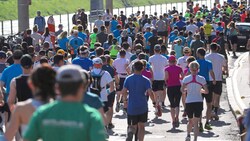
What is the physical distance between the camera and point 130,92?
50.5 ft

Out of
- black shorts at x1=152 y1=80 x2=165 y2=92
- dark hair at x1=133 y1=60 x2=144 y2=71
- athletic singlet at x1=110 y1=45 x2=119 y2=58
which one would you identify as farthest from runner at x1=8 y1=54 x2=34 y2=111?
athletic singlet at x1=110 y1=45 x2=119 y2=58

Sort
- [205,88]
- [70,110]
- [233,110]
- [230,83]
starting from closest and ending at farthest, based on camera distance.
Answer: [70,110] → [205,88] → [233,110] → [230,83]

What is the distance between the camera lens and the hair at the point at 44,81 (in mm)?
7602

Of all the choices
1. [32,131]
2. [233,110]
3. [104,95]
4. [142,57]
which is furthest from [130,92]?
[32,131]

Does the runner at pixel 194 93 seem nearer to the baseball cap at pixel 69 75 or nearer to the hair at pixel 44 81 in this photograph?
the hair at pixel 44 81

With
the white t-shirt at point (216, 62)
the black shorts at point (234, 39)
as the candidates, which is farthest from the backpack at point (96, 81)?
the black shorts at point (234, 39)

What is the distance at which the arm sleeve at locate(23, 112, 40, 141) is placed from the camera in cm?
688

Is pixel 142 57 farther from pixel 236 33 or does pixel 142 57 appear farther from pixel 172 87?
pixel 236 33

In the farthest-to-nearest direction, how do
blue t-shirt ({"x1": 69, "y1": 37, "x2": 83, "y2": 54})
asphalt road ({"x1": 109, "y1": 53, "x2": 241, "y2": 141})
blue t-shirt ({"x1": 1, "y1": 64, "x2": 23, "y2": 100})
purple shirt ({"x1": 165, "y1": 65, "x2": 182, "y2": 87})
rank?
blue t-shirt ({"x1": 69, "y1": 37, "x2": 83, "y2": 54}) < purple shirt ({"x1": 165, "y1": 65, "x2": 182, "y2": 87}) < asphalt road ({"x1": 109, "y1": 53, "x2": 241, "y2": 141}) < blue t-shirt ({"x1": 1, "y1": 64, "x2": 23, "y2": 100})

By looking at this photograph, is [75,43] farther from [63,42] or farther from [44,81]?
[44,81]

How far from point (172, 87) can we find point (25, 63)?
724cm

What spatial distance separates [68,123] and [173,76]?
40.5 feet

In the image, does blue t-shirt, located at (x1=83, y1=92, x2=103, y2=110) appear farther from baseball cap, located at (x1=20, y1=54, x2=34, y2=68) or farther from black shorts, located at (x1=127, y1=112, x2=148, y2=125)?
black shorts, located at (x1=127, y1=112, x2=148, y2=125)

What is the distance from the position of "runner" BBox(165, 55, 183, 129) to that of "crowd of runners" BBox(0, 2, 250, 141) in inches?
0.9
